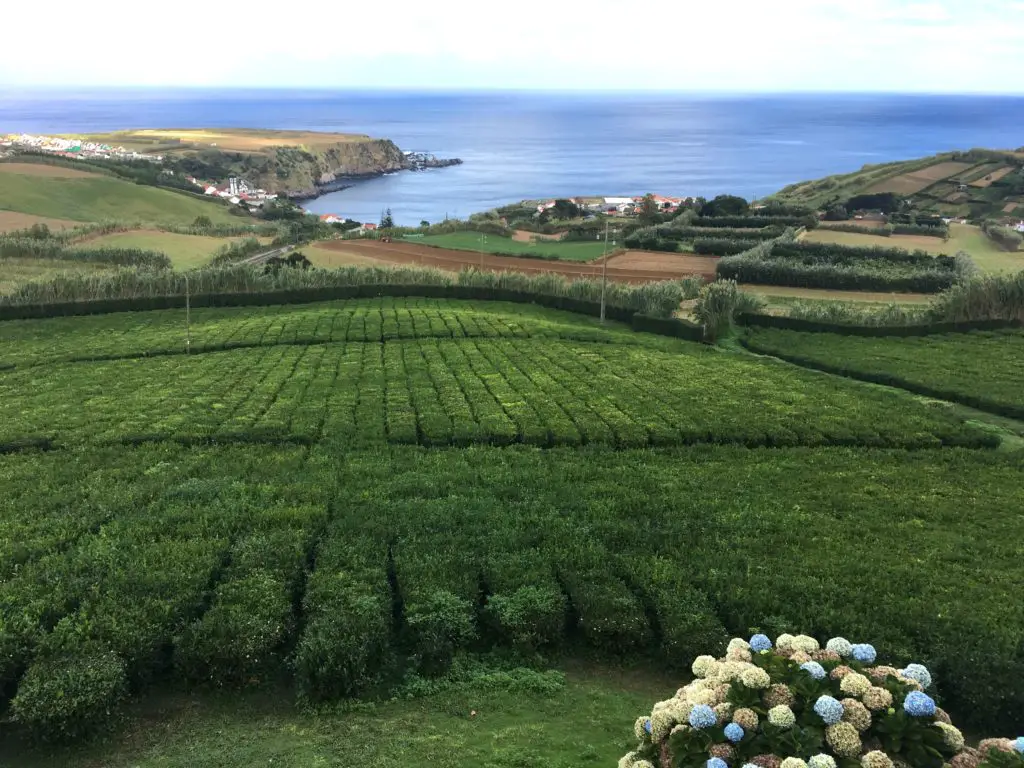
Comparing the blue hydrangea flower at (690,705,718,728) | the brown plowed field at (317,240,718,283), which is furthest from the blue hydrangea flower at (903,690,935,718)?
the brown plowed field at (317,240,718,283)

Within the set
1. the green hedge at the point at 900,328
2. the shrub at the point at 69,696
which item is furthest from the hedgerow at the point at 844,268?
the shrub at the point at 69,696

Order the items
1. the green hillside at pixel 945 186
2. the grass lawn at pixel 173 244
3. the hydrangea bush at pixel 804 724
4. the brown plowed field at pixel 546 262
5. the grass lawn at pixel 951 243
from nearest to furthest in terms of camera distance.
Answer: the hydrangea bush at pixel 804 724, the brown plowed field at pixel 546 262, the grass lawn at pixel 951 243, the grass lawn at pixel 173 244, the green hillside at pixel 945 186

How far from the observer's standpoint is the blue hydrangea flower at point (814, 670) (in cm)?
685

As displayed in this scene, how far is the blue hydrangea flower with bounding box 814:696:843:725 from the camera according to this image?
6.29 metres

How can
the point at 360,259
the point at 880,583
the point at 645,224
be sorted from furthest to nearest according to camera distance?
the point at 645,224
the point at 360,259
the point at 880,583

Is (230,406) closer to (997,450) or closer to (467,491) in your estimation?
(467,491)

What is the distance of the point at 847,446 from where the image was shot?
20.5 m

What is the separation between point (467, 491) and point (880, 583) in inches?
327

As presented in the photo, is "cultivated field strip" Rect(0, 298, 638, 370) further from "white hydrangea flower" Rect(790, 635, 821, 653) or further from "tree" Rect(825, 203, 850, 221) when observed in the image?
"tree" Rect(825, 203, 850, 221)

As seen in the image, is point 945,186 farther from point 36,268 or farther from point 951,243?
point 36,268

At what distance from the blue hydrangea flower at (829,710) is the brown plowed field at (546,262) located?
168 ft

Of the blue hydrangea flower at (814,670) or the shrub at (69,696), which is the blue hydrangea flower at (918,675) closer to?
the blue hydrangea flower at (814,670)

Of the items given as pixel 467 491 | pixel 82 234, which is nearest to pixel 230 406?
pixel 467 491

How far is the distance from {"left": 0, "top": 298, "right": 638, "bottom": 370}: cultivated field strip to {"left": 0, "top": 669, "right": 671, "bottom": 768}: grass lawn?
2531 centimetres
